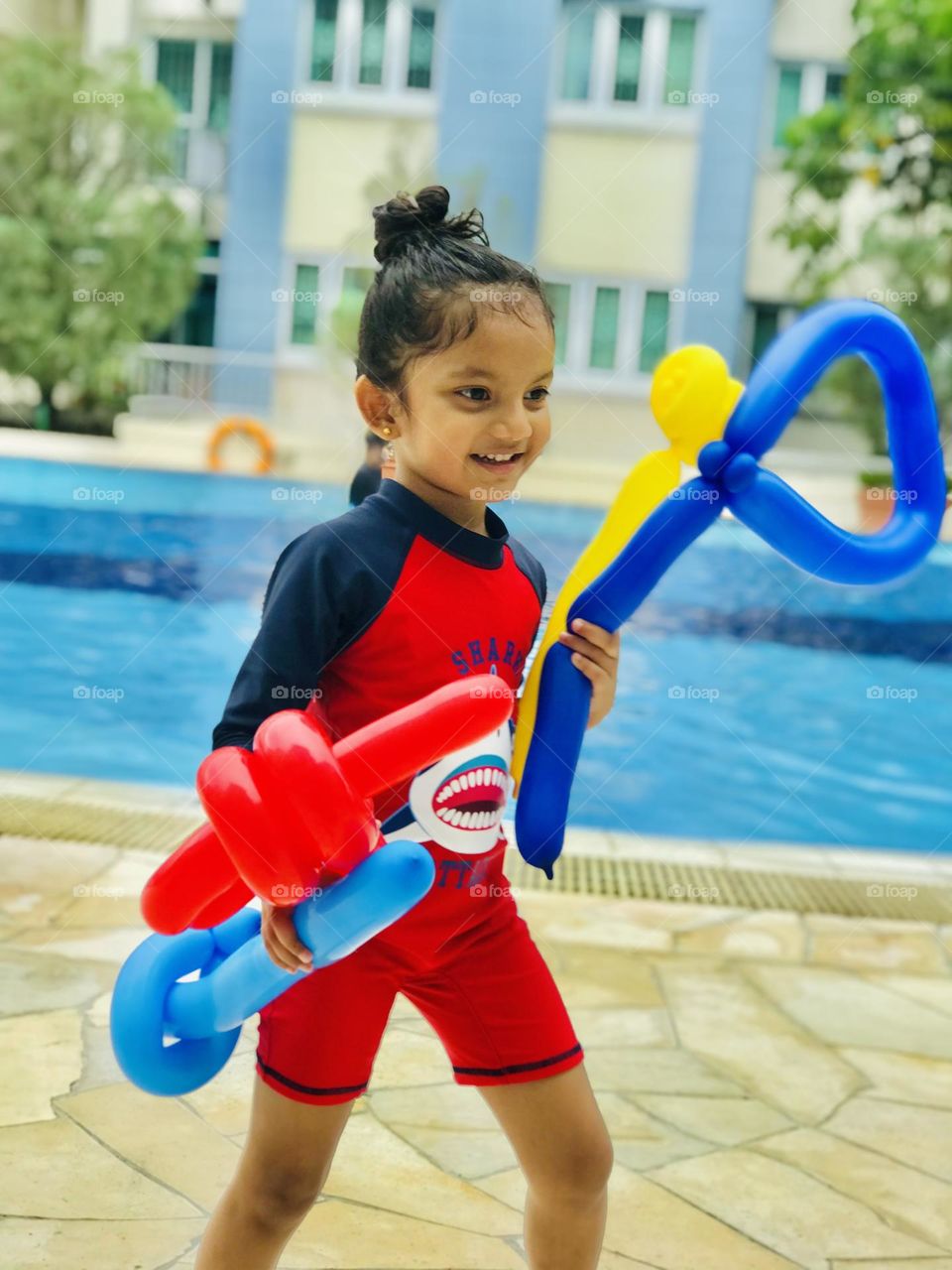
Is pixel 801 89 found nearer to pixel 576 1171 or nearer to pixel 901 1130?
pixel 901 1130

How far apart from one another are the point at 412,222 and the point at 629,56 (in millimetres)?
17305

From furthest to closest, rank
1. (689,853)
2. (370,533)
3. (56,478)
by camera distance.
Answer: (56,478), (689,853), (370,533)

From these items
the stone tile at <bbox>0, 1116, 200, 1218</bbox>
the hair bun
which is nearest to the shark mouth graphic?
the hair bun

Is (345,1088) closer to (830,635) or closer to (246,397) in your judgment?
(830,635)

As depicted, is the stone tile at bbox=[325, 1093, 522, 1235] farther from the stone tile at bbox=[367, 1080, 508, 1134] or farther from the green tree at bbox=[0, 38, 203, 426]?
the green tree at bbox=[0, 38, 203, 426]

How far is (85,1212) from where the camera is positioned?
6.66 feet

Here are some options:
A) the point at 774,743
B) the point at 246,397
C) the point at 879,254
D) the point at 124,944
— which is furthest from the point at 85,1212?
the point at 246,397

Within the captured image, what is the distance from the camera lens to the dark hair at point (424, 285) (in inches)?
59.5

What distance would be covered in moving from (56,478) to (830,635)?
270 inches

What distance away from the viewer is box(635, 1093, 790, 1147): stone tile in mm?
2473

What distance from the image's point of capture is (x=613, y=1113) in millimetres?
2527

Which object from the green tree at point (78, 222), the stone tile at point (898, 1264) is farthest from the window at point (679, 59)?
the stone tile at point (898, 1264)

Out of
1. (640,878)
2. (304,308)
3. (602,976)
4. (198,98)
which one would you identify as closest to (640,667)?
(640,878)

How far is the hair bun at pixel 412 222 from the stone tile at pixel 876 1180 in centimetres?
157
